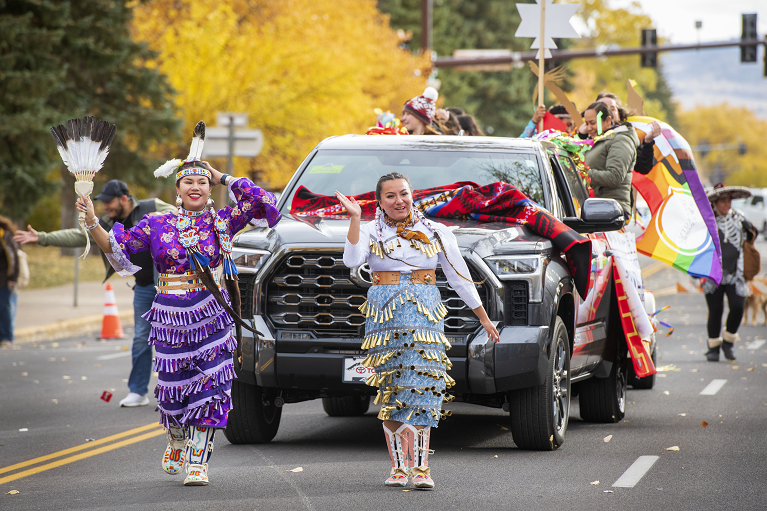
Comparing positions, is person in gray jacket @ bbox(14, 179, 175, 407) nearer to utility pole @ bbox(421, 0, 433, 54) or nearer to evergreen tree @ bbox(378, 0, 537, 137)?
utility pole @ bbox(421, 0, 433, 54)

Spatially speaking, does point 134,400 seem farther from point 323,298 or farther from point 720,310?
point 720,310

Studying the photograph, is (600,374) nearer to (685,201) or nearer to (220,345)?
(685,201)

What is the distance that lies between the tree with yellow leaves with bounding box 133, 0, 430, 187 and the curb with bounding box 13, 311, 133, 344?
466 inches

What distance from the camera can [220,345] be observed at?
6.43 meters

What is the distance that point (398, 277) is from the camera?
6.15 meters

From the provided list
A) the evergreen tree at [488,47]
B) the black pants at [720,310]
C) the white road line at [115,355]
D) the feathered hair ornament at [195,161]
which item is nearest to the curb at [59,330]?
the white road line at [115,355]

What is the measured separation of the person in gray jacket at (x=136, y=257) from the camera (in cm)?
946

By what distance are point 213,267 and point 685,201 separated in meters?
5.49

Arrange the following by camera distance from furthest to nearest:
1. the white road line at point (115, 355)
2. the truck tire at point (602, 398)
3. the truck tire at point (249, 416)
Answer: the white road line at point (115, 355)
the truck tire at point (602, 398)
the truck tire at point (249, 416)

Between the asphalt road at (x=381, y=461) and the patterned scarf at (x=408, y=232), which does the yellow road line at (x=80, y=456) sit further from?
the patterned scarf at (x=408, y=232)

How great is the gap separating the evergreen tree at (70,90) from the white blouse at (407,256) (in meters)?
20.0

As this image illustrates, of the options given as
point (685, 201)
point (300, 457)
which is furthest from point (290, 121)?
point (300, 457)

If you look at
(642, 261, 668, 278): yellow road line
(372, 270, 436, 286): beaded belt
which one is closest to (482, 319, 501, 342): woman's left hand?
(372, 270, 436, 286): beaded belt

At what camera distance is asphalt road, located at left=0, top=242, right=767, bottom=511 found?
6.00 meters
